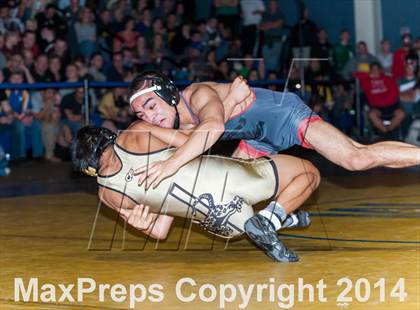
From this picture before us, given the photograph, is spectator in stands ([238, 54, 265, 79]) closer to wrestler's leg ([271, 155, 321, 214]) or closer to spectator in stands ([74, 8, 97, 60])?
spectator in stands ([74, 8, 97, 60])

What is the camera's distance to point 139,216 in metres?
5.59

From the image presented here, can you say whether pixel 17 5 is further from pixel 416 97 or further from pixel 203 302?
pixel 203 302

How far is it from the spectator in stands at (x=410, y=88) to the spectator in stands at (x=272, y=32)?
1.74 meters

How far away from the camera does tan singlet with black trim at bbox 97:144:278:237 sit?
534 centimetres

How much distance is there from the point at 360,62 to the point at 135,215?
29.9 feet

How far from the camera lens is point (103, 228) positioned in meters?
6.99

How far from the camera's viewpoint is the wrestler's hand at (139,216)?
5.57m

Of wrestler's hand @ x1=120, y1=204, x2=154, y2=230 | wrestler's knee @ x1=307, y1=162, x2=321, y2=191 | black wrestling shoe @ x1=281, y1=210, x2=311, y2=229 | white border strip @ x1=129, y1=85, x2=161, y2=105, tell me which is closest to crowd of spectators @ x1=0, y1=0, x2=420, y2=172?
black wrestling shoe @ x1=281, y1=210, x2=311, y2=229

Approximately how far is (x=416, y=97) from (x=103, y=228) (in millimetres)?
7768

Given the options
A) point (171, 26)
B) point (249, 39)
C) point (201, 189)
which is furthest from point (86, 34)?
point (201, 189)

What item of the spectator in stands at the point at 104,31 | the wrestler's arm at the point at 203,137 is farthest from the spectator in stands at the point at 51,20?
the wrestler's arm at the point at 203,137

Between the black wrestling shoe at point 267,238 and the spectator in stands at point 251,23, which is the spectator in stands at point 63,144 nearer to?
the spectator in stands at point 251,23

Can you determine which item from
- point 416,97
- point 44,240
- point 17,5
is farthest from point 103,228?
point 416,97

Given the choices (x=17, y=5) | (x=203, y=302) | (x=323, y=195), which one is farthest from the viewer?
(x=17, y=5)
